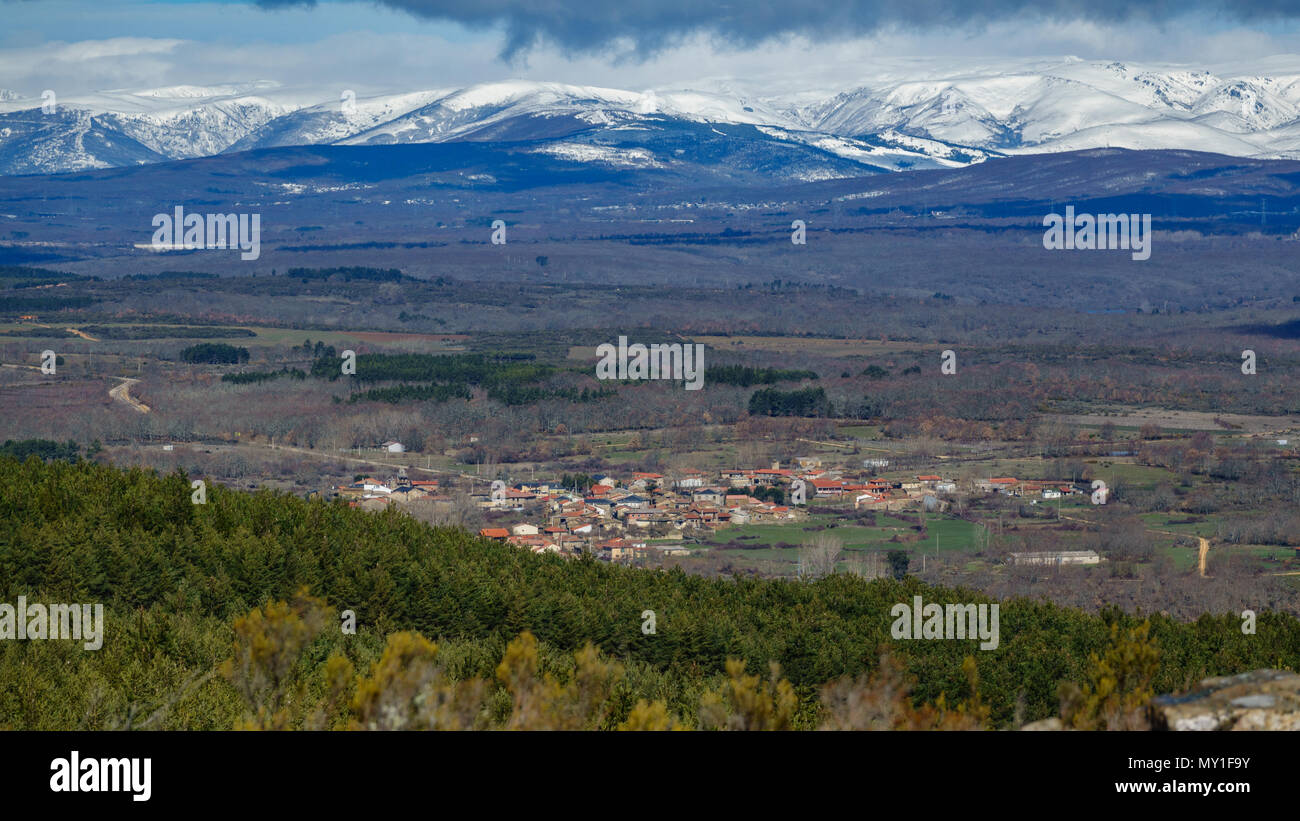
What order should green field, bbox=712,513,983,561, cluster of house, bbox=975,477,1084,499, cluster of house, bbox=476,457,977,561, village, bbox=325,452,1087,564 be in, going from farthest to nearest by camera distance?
cluster of house, bbox=975,477,1084,499 → village, bbox=325,452,1087,564 → cluster of house, bbox=476,457,977,561 → green field, bbox=712,513,983,561

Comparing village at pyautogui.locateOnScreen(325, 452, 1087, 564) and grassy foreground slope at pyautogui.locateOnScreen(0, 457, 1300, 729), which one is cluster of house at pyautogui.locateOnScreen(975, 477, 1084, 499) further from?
grassy foreground slope at pyautogui.locateOnScreen(0, 457, 1300, 729)

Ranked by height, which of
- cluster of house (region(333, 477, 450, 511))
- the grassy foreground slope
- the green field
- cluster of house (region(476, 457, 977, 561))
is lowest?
the green field

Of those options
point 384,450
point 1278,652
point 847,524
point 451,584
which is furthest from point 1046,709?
point 384,450

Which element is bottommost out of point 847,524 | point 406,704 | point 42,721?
point 847,524

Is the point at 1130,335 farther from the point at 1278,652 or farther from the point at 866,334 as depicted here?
the point at 1278,652

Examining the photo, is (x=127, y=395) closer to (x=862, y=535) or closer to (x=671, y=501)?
(x=671, y=501)

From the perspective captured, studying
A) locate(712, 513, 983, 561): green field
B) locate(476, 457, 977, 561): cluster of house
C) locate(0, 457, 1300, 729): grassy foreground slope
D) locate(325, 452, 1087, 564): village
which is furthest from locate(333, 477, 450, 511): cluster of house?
locate(0, 457, 1300, 729): grassy foreground slope
